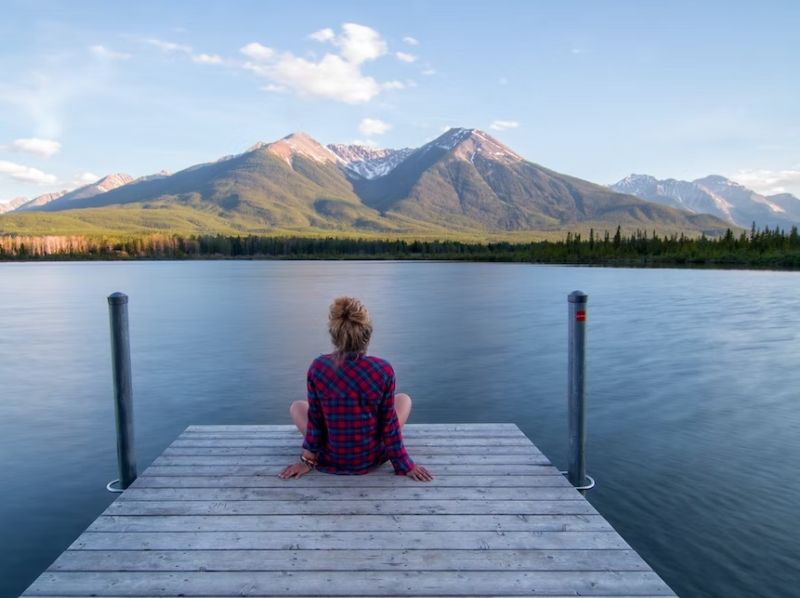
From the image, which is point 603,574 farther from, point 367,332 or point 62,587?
point 62,587

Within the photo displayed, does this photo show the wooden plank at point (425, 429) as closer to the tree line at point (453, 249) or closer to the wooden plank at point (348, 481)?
the wooden plank at point (348, 481)

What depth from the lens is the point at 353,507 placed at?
17.7 ft

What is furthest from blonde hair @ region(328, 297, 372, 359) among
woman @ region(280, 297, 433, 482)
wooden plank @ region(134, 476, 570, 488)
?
wooden plank @ region(134, 476, 570, 488)

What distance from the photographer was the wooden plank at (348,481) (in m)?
5.95

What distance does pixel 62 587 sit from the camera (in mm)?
4234

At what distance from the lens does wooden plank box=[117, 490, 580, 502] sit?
18.5 feet

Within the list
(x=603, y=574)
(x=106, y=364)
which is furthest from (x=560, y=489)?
(x=106, y=364)

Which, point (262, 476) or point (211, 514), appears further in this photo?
point (262, 476)

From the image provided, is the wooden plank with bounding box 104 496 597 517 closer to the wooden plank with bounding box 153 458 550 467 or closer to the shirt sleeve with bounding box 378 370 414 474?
the shirt sleeve with bounding box 378 370 414 474

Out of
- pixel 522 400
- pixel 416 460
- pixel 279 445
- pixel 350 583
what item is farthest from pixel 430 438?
pixel 522 400

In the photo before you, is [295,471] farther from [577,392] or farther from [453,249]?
[453,249]

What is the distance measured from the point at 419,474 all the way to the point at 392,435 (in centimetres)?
47

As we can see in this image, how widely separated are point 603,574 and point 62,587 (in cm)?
385

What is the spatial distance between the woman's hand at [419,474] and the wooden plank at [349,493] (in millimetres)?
69
